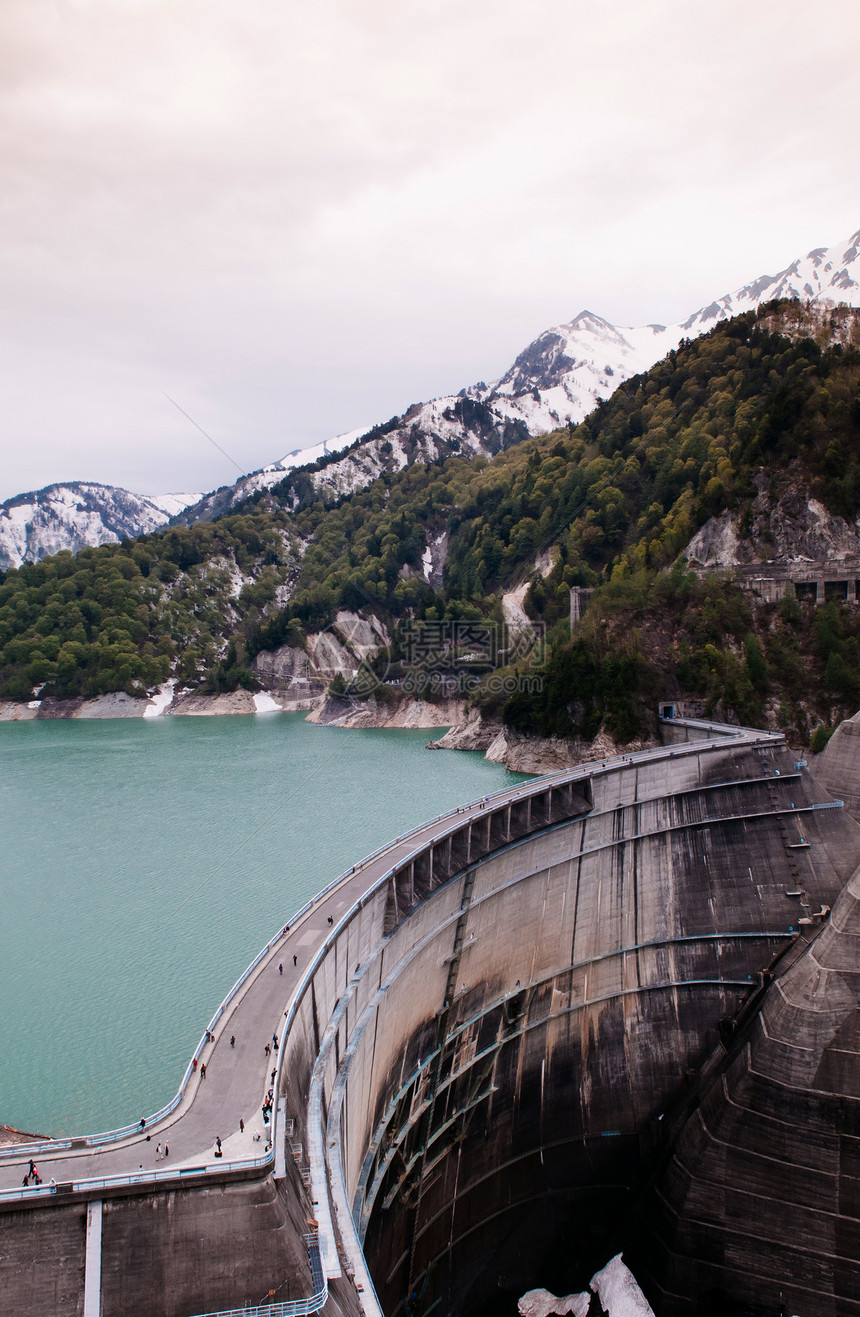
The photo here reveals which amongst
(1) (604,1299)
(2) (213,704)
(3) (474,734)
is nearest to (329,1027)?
(1) (604,1299)

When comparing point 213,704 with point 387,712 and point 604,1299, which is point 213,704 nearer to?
point 387,712

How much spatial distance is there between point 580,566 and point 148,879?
5152 cm

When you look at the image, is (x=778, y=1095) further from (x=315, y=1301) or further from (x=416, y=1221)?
(x=315, y=1301)

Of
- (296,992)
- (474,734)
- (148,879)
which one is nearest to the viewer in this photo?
(296,992)

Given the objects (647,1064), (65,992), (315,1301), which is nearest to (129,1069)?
(65,992)

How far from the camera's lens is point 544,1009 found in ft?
76.5

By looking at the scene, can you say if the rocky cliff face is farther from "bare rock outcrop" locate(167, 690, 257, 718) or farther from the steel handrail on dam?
"bare rock outcrop" locate(167, 690, 257, 718)

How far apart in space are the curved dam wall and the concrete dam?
8cm

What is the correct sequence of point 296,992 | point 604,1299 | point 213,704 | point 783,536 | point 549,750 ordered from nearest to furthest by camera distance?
1. point 296,992
2. point 604,1299
3. point 783,536
4. point 549,750
5. point 213,704

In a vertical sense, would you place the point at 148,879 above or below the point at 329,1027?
below

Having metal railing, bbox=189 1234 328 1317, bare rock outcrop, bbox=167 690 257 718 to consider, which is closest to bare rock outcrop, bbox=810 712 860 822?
metal railing, bbox=189 1234 328 1317

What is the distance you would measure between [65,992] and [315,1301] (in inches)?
701

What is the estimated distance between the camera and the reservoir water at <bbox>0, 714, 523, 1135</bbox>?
20547 mm

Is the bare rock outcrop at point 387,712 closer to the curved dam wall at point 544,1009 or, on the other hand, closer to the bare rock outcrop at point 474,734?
the bare rock outcrop at point 474,734
